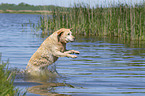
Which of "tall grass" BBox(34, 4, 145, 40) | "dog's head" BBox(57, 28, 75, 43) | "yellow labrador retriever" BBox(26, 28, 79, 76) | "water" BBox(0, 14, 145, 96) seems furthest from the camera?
"tall grass" BBox(34, 4, 145, 40)

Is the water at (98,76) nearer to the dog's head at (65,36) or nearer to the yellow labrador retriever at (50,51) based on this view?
the yellow labrador retriever at (50,51)

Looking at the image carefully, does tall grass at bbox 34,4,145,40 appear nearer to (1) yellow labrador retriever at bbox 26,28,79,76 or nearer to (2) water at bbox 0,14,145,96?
(2) water at bbox 0,14,145,96

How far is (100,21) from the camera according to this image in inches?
882

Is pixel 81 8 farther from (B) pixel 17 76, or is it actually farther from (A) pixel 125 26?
(B) pixel 17 76

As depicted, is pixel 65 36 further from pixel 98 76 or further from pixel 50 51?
pixel 98 76

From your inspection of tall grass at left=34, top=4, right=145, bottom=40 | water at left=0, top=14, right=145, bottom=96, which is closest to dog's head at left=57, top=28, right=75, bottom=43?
water at left=0, top=14, right=145, bottom=96

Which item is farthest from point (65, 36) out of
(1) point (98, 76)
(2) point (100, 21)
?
(2) point (100, 21)

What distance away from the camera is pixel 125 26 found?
65.8 ft

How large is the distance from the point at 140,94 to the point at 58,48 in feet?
10.2

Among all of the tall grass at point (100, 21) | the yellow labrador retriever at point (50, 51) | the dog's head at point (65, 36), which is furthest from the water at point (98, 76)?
the tall grass at point (100, 21)

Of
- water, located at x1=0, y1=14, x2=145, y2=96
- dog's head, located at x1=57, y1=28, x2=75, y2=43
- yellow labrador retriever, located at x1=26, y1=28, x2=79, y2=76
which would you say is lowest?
water, located at x1=0, y1=14, x2=145, y2=96

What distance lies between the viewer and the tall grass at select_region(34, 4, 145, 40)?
19375mm

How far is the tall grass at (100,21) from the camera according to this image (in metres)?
19.4

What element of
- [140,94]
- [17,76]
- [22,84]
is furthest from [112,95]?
[17,76]
